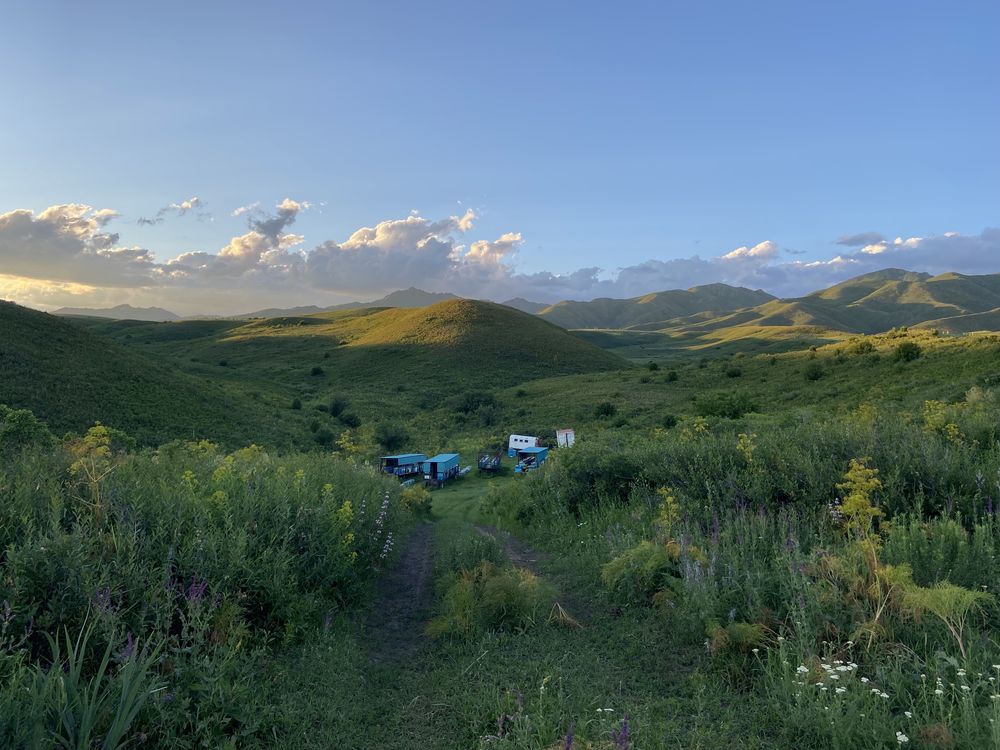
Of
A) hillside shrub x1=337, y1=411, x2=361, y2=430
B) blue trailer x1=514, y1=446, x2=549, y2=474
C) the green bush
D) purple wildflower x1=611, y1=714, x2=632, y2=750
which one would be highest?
purple wildflower x1=611, y1=714, x2=632, y2=750

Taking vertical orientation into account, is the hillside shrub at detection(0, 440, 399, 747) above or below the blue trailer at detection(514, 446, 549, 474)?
above

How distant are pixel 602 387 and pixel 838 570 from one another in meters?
45.7

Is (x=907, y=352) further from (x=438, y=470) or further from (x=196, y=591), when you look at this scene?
(x=196, y=591)

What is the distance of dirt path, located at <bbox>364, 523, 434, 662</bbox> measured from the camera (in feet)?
19.5

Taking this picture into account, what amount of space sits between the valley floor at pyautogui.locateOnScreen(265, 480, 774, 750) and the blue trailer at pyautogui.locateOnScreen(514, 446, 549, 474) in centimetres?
1693

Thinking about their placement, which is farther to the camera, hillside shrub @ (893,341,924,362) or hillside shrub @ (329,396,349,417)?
hillside shrub @ (329,396,349,417)

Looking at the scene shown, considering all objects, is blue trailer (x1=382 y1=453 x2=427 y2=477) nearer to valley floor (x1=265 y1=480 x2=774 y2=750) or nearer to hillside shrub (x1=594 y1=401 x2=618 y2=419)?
valley floor (x1=265 y1=480 x2=774 y2=750)

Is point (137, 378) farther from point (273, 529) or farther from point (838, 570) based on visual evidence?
point (838, 570)

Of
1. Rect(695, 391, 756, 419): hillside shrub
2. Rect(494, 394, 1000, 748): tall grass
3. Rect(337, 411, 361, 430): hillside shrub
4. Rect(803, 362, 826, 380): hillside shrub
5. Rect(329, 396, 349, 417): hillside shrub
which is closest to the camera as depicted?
Rect(494, 394, 1000, 748): tall grass

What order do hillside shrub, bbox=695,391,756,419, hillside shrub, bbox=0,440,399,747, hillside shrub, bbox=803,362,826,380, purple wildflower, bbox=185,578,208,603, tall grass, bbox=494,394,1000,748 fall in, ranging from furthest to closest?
hillside shrub, bbox=803,362,826,380 → hillside shrub, bbox=695,391,756,419 → purple wildflower, bbox=185,578,208,603 → tall grass, bbox=494,394,1000,748 → hillside shrub, bbox=0,440,399,747

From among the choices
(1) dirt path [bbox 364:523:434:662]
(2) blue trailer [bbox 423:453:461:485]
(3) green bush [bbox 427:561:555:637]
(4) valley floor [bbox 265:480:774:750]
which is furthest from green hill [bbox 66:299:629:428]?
Result: (4) valley floor [bbox 265:480:774:750]

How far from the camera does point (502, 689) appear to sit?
4.64 metres

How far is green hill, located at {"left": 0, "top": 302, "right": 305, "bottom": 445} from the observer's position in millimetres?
32469

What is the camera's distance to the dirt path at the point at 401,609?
5941mm
